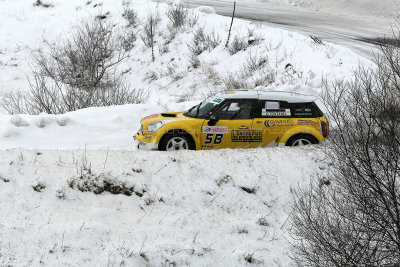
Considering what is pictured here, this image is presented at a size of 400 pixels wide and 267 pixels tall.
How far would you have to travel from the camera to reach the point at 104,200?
860cm

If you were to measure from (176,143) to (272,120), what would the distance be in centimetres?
221

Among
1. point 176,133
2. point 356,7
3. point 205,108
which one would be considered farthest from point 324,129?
point 356,7

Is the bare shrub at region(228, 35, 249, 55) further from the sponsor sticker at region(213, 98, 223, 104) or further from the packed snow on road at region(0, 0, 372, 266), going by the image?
the sponsor sticker at region(213, 98, 223, 104)

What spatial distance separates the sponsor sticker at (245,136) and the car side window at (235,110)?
0.33m

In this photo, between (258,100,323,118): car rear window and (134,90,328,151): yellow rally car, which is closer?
(134,90,328,151): yellow rally car

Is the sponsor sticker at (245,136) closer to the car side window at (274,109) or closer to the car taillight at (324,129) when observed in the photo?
the car side window at (274,109)

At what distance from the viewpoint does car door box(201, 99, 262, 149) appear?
31.4 feet

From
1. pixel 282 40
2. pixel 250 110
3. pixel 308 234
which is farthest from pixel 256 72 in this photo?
pixel 308 234

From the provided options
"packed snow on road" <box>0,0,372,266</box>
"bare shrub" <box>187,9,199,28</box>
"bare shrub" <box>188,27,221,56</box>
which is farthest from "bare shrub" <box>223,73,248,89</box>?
"bare shrub" <box>187,9,199,28</box>

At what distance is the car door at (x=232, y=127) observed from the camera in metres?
Answer: 9.59

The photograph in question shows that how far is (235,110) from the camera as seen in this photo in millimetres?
9688

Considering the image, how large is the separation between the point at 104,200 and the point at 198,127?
256 cm

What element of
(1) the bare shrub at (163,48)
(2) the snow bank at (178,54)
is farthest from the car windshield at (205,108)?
(1) the bare shrub at (163,48)

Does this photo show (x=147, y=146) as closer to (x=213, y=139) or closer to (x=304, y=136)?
(x=213, y=139)
